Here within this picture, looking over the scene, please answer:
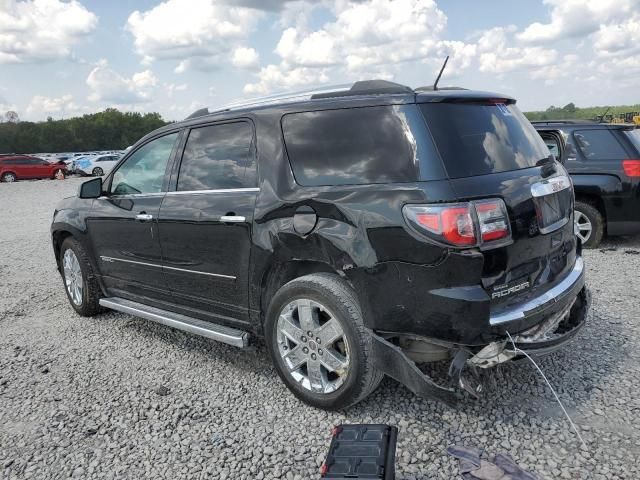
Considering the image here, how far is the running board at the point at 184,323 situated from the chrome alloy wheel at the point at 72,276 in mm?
572

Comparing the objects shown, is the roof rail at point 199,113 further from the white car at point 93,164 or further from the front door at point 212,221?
the white car at point 93,164

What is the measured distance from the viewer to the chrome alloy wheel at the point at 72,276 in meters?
5.29

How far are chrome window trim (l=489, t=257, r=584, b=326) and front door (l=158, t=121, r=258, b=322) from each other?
1.60 m

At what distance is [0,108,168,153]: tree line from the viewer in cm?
6594

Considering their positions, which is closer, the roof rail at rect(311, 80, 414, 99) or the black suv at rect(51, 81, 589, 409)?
the black suv at rect(51, 81, 589, 409)

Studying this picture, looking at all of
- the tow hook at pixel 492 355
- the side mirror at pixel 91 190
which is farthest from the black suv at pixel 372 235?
the side mirror at pixel 91 190

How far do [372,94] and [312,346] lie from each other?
1.52m

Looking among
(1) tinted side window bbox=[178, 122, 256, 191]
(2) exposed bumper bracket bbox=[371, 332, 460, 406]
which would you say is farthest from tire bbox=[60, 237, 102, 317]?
(2) exposed bumper bracket bbox=[371, 332, 460, 406]

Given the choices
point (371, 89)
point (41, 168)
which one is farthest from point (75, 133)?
point (371, 89)

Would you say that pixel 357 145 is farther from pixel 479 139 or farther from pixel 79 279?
pixel 79 279

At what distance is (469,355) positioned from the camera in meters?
2.75

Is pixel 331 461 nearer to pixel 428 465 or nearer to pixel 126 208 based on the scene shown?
pixel 428 465

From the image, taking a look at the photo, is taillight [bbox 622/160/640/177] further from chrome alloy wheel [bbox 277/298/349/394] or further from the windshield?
chrome alloy wheel [bbox 277/298/349/394]

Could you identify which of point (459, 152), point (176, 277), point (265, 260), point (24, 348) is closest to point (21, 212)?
point (24, 348)
